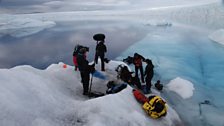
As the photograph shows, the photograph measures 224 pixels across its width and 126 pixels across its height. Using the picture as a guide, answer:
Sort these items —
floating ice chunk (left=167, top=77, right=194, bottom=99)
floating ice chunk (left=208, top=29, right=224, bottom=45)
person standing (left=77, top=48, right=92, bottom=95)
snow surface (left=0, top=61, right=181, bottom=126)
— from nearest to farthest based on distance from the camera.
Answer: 1. snow surface (left=0, top=61, right=181, bottom=126)
2. person standing (left=77, top=48, right=92, bottom=95)
3. floating ice chunk (left=167, top=77, right=194, bottom=99)
4. floating ice chunk (left=208, top=29, right=224, bottom=45)

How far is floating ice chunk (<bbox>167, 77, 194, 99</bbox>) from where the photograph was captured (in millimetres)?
10262

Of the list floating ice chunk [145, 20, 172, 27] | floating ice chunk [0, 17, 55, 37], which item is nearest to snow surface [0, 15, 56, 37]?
floating ice chunk [0, 17, 55, 37]

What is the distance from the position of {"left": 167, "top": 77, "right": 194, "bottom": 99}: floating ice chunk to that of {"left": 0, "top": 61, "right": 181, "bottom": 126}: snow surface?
8.35ft

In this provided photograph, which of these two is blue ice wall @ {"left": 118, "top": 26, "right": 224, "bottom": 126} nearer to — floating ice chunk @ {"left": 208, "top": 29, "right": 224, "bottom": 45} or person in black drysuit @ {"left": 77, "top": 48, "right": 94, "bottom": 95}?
floating ice chunk @ {"left": 208, "top": 29, "right": 224, "bottom": 45}

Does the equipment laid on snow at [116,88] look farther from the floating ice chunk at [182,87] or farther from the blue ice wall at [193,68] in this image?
the floating ice chunk at [182,87]

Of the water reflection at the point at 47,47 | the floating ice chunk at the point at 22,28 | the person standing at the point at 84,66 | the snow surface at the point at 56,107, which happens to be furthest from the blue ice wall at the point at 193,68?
the floating ice chunk at the point at 22,28

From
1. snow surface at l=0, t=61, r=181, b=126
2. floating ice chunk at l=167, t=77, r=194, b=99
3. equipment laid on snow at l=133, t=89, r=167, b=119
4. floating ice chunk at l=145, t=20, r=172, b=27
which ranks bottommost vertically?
floating ice chunk at l=145, t=20, r=172, b=27

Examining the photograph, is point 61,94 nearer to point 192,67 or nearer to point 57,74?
point 57,74

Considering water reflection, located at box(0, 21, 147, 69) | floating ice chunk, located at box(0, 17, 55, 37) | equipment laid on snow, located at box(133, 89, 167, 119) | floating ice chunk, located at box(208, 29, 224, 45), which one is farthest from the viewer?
floating ice chunk, located at box(0, 17, 55, 37)

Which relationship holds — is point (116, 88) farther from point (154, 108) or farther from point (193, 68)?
point (193, 68)

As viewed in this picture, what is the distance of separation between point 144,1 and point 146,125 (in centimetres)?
6608

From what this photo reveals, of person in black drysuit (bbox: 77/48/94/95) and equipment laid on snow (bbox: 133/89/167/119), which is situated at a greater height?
person in black drysuit (bbox: 77/48/94/95)

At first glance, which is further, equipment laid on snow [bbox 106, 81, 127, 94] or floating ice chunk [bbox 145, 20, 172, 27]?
floating ice chunk [bbox 145, 20, 172, 27]

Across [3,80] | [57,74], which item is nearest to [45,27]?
[57,74]
